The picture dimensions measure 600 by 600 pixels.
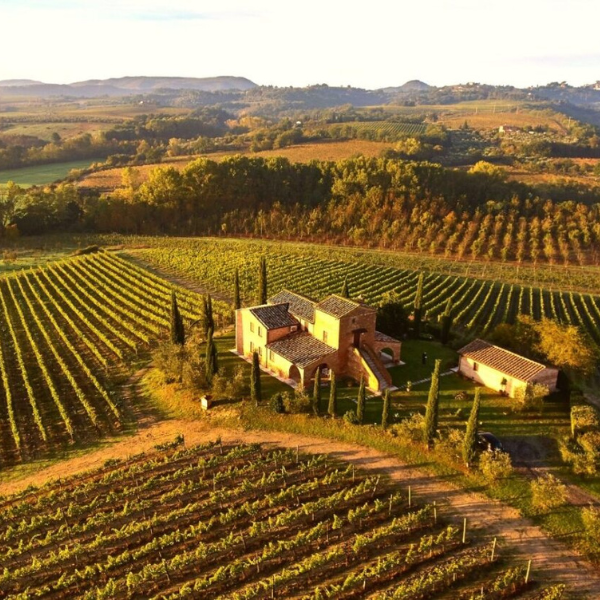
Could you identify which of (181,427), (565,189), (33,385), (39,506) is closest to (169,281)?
(33,385)

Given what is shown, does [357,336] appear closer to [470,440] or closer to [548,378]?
[470,440]

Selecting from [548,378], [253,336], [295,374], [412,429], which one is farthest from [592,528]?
[253,336]

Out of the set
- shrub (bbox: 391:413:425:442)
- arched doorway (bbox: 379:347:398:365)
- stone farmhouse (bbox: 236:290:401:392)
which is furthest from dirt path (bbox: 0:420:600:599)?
arched doorway (bbox: 379:347:398:365)

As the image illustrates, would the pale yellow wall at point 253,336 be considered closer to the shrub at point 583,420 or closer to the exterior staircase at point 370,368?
the exterior staircase at point 370,368

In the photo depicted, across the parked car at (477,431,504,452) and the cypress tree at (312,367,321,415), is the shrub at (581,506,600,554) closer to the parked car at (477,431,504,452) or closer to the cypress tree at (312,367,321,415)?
the parked car at (477,431,504,452)

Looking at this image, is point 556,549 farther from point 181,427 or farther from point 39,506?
point 39,506

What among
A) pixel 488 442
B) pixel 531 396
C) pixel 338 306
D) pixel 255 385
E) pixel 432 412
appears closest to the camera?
pixel 432 412
